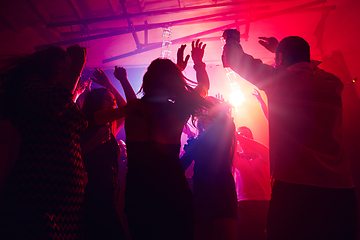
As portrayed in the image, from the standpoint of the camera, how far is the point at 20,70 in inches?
45.3

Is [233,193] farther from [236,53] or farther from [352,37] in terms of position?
[352,37]

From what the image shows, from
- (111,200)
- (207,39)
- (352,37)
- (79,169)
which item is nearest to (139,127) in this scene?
(79,169)

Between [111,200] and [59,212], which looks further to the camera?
[111,200]

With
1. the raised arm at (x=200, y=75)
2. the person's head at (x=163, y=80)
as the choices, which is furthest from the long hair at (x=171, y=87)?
the raised arm at (x=200, y=75)

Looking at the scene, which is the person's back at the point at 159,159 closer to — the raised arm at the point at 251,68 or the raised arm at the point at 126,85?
the raised arm at the point at 126,85

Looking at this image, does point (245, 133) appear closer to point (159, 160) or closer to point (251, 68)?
point (251, 68)

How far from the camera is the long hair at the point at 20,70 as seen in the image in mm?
1082

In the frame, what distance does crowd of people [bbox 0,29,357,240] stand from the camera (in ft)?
3.16

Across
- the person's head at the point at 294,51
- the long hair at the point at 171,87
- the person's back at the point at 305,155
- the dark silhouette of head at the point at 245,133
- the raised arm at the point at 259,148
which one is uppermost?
the person's head at the point at 294,51

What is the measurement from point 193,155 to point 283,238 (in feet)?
2.92

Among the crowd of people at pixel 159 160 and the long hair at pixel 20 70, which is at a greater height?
the long hair at pixel 20 70

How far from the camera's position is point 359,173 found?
306cm

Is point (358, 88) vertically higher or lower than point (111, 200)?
higher

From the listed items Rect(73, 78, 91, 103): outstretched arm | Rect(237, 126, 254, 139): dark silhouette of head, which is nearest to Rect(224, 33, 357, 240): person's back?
Rect(73, 78, 91, 103): outstretched arm
